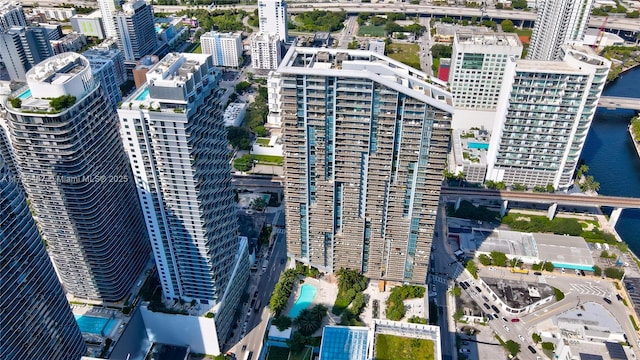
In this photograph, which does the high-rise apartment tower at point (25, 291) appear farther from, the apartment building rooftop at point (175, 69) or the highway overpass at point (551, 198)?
the highway overpass at point (551, 198)

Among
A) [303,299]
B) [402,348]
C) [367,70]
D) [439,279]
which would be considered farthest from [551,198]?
[402,348]

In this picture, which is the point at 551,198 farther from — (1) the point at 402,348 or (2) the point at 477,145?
(1) the point at 402,348

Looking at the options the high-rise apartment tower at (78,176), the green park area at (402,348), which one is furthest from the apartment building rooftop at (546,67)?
the high-rise apartment tower at (78,176)

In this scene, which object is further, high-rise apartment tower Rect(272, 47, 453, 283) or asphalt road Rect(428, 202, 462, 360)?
asphalt road Rect(428, 202, 462, 360)

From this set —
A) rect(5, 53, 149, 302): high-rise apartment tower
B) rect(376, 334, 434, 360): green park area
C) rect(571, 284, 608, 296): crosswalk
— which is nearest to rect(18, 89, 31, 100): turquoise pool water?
rect(5, 53, 149, 302): high-rise apartment tower

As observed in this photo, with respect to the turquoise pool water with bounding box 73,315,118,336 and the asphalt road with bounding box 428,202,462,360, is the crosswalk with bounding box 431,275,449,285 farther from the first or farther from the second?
the turquoise pool water with bounding box 73,315,118,336

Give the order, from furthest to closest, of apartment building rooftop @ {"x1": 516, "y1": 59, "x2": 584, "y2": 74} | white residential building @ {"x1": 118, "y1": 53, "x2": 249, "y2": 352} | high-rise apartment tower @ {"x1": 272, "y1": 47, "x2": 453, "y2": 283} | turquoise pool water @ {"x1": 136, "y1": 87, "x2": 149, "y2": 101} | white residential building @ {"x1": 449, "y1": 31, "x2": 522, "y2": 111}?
white residential building @ {"x1": 449, "y1": 31, "x2": 522, "y2": 111}
apartment building rooftop @ {"x1": 516, "y1": 59, "x2": 584, "y2": 74}
high-rise apartment tower @ {"x1": 272, "y1": 47, "x2": 453, "y2": 283}
turquoise pool water @ {"x1": 136, "y1": 87, "x2": 149, "y2": 101}
white residential building @ {"x1": 118, "y1": 53, "x2": 249, "y2": 352}

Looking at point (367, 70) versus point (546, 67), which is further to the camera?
point (546, 67)

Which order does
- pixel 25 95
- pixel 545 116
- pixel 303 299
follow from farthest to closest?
pixel 545 116
pixel 303 299
pixel 25 95
